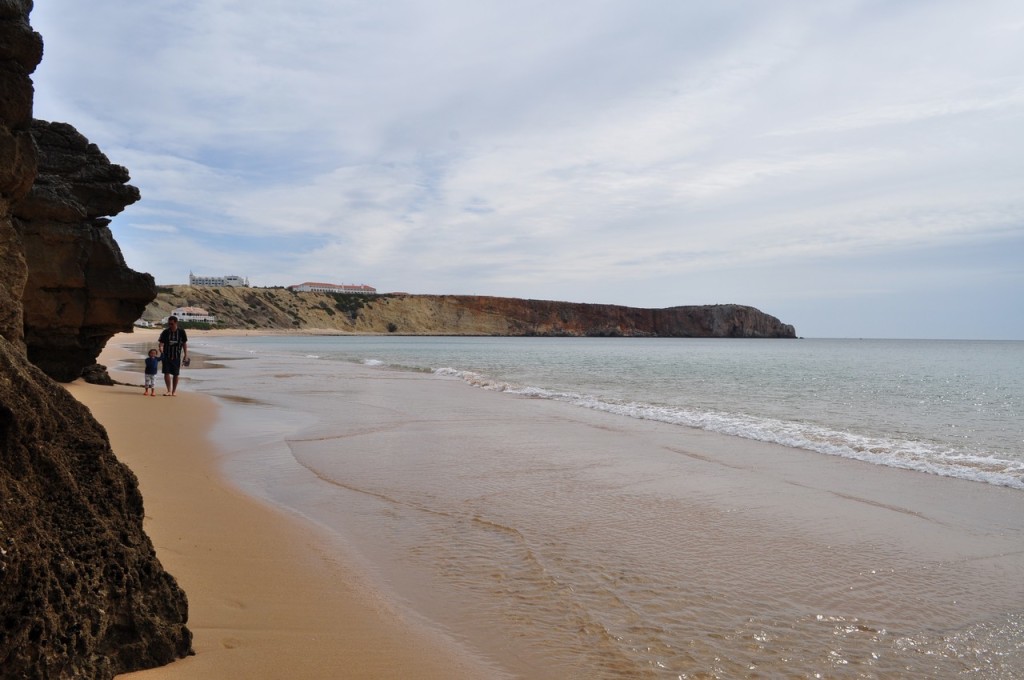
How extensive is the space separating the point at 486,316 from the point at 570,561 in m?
138

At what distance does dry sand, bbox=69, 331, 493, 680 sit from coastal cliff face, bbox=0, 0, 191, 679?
0.21 m

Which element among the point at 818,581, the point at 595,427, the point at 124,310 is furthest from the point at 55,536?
the point at 124,310

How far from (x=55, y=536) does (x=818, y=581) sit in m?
4.29

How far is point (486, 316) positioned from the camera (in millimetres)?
142500

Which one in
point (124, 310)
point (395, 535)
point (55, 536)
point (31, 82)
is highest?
point (31, 82)

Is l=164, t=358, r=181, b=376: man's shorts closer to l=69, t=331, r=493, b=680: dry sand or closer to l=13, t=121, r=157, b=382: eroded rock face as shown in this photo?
l=13, t=121, r=157, b=382: eroded rock face

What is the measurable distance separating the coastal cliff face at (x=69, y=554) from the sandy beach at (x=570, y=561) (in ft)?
0.90

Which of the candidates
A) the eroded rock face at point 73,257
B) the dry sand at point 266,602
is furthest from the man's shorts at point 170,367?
the dry sand at point 266,602

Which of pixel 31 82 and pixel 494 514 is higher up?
pixel 31 82

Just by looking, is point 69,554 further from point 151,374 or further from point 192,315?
point 192,315

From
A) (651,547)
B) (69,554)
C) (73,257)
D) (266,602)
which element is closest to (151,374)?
(73,257)

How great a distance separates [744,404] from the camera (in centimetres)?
1725

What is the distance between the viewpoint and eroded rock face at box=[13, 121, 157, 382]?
11.5m

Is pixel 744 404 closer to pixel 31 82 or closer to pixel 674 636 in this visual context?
pixel 674 636
